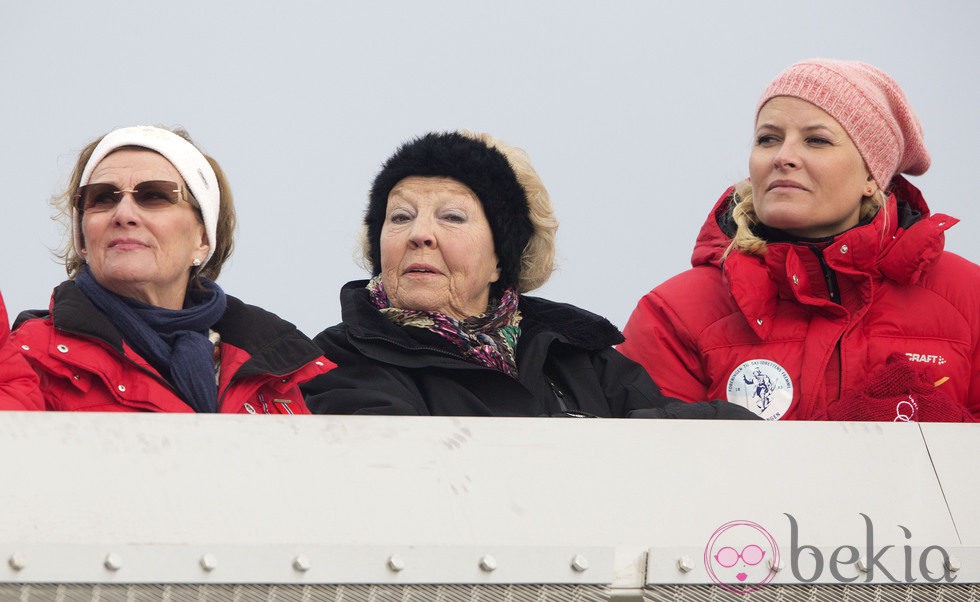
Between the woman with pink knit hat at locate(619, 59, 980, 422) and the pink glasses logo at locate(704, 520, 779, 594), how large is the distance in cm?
111

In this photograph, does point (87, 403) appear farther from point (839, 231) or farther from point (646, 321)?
point (839, 231)

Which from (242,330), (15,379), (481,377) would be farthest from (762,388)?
(15,379)

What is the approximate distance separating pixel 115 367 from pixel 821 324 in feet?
5.61

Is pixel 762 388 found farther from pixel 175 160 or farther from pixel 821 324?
pixel 175 160

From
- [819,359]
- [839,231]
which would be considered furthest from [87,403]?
[839,231]

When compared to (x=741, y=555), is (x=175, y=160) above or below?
above

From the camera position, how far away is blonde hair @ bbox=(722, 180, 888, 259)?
11.6 ft

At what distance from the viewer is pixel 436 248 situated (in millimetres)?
3492

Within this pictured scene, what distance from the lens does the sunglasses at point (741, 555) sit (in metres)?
2.06

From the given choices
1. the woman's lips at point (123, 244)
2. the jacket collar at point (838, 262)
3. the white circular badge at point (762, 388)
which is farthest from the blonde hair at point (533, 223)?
the woman's lips at point (123, 244)

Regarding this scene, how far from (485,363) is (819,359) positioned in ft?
2.67

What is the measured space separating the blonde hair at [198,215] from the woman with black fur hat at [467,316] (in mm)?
316

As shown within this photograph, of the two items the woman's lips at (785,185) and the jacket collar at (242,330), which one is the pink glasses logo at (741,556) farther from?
the woman's lips at (785,185)

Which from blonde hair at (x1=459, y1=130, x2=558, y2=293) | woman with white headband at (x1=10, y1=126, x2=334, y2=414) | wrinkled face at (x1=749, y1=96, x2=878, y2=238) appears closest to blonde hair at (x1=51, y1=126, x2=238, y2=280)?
woman with white headband at (x1=10, y1=126, x2=334, y2=414)
